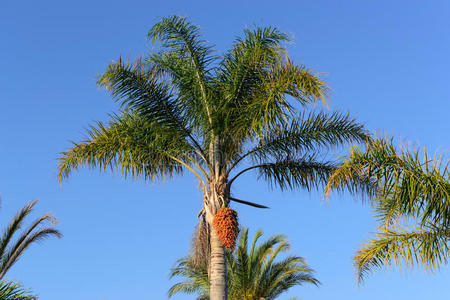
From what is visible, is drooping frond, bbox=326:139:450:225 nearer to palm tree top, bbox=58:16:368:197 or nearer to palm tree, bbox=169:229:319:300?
palm tree top, bbox=58:16:368:197

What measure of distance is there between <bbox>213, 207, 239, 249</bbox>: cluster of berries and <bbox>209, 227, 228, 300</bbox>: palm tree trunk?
22cm

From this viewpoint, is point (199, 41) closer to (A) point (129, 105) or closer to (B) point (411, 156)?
(A) point (129, 105)

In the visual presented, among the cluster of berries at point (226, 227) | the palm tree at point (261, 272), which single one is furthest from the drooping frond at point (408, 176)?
the palm tree at point (261, 272)

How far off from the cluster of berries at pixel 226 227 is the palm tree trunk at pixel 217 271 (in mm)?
219

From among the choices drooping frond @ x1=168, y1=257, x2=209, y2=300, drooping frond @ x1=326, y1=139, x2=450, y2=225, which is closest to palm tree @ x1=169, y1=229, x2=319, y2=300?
drooping frond @ x1=168, y1=257, x2=209, y2=300

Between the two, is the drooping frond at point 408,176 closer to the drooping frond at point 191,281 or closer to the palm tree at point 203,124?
the palm tree at point 203,124

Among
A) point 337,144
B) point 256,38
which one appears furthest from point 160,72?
point 337,144

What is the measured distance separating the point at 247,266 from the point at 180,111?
1035 centimetres

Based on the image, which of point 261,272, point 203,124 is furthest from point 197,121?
point 261,272

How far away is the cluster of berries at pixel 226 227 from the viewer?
49.3 ft

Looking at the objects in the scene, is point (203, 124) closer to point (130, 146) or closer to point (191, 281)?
point (130, 146)

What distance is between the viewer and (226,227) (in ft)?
49.2

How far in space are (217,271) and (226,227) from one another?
1176mm

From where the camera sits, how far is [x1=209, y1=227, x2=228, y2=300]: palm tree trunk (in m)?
14.8
